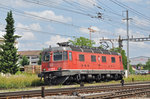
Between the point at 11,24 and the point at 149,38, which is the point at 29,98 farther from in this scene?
the point at 149,38

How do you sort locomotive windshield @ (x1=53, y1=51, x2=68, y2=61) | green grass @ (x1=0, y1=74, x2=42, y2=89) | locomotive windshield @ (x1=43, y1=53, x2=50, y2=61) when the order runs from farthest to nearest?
1. locomotive windshield @ (x1=43, y1=53, x2=50, y2=61)
2. locomotive windshield @ (x1=53, y1=51, x2=68, y2=61)
3. green grass @ (x1=0, y1=74, x2=42, y2=89)

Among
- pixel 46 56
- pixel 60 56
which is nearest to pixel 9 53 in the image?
pixel 46 56

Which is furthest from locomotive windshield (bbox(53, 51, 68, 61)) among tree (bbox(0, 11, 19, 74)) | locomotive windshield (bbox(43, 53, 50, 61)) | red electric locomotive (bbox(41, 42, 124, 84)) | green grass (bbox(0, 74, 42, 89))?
tree (bbox(0, 11, 19, 74))

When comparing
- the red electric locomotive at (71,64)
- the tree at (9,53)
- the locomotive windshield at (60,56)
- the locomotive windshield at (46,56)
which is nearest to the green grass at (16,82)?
the red electric locomotive at (71,64)

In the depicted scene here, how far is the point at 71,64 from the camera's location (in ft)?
82.5

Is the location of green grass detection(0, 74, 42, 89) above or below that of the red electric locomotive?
below

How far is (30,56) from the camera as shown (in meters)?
128

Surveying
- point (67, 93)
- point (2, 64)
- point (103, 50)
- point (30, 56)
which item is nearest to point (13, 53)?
point (2, 64)

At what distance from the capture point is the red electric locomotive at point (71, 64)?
24.7 metres

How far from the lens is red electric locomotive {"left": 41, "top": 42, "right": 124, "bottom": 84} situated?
2470 centimetres

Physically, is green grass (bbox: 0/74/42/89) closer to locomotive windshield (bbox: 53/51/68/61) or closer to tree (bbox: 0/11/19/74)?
locomotive windshield (bbox: 53/51/68/61)

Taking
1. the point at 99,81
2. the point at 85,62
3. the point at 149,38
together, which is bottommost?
the point at 99,81

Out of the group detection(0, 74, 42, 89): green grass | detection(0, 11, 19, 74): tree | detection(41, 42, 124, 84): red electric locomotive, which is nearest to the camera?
detection(0, 74, 42, 89): green grass

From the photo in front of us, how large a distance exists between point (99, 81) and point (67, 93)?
603 inches
